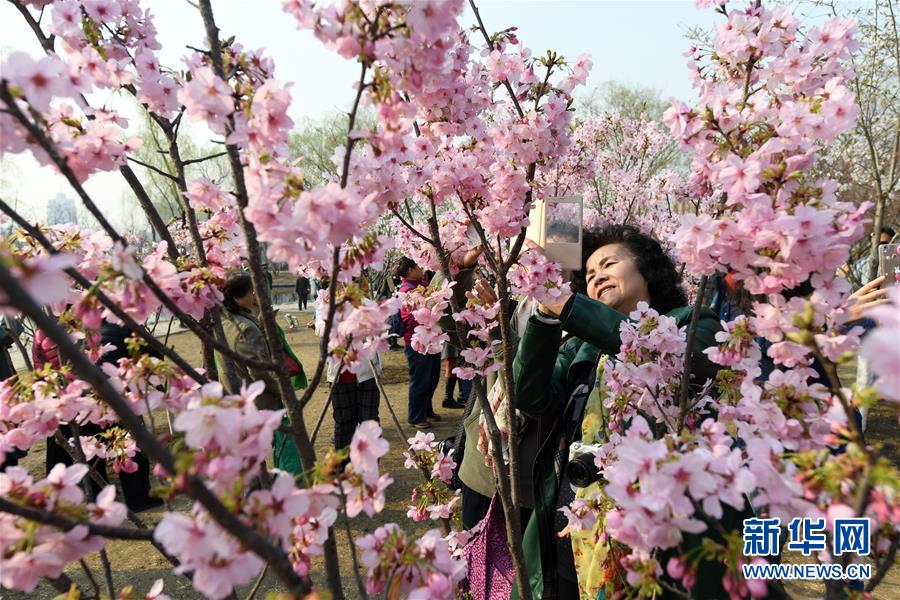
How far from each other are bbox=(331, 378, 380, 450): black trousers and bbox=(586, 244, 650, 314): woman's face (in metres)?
3.20

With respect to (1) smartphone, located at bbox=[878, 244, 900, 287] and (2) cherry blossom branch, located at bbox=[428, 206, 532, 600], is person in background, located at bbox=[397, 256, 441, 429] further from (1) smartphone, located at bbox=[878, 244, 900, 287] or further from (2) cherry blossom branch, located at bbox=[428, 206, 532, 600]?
(2) cherry blossom branch, located at bbox=[428, 206, 532, 600]

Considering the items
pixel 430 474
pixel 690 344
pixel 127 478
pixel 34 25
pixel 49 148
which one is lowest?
pixel 127 478

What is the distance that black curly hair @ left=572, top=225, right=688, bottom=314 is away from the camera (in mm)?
2412

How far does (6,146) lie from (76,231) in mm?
526

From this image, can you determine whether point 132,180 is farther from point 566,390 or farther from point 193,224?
point 566,390

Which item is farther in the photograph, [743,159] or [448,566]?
[743,159]

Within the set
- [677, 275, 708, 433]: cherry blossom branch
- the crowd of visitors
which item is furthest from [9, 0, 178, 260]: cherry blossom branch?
[677, 275, 708, 433]: cherry blossom branch

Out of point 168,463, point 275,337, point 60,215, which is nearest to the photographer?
point 168,463

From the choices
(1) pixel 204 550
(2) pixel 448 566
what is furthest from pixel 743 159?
(1) pixel 204 550

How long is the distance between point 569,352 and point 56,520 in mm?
2050

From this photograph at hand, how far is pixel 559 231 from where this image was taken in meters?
2.31

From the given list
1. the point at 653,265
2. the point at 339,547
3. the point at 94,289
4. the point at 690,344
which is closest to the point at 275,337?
the point at 94,289

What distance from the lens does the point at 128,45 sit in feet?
5.54

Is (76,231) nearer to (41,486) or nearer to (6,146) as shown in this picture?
(6,146)
